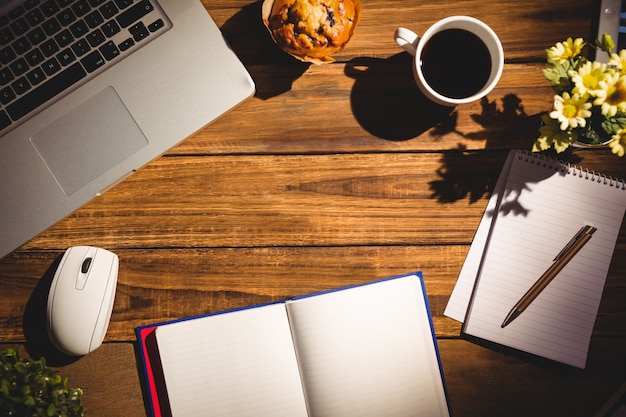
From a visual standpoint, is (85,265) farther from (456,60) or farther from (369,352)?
(456,60)

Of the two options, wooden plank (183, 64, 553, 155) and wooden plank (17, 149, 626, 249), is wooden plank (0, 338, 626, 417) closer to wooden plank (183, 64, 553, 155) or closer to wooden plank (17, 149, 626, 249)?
wooden plank (17, 149, 626, 249)

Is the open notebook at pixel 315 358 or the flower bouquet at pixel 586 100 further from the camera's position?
the open notebook at pixel 315 358

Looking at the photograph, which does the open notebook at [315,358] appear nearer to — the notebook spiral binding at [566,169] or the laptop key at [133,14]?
the notebook spiral binding at [566,169]

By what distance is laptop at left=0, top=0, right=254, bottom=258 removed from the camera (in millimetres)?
791

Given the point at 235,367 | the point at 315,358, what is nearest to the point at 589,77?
the point at 315,358

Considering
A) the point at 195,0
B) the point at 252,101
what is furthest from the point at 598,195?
the point at 195,0

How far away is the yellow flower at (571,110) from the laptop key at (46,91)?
75 centimetres

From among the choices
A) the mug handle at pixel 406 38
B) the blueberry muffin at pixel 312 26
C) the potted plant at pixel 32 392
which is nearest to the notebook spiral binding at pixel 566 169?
the mug handle at pixel 406 38

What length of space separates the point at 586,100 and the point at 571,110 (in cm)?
3

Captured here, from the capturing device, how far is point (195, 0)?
0.82 m

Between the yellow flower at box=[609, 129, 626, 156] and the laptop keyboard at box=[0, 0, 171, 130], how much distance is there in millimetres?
768

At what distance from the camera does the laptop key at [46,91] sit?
2.59ft

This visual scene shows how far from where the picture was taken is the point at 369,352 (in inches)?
32.3

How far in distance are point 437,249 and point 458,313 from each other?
4.7 inches
